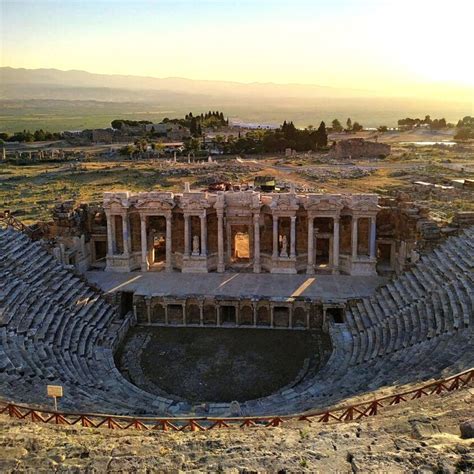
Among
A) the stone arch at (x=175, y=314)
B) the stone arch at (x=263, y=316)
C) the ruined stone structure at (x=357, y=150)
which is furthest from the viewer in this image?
the ruined stone structure at (x=357, y=150)

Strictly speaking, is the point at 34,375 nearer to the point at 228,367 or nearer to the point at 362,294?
the point at 228,367

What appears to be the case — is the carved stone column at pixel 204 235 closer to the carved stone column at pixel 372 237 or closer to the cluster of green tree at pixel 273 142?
the carved stone column at pixel 372 237

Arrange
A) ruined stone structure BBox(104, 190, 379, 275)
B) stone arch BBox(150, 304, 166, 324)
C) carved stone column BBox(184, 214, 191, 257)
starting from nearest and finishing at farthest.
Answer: stone arch BBox(150, 304, 166, 324) → ruined stone structure BBox(104, 190, 379, 275) → carved stone column BBox(184, 214, 191, 257)

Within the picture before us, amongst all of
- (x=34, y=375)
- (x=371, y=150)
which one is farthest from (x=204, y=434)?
(x=371, y=150)

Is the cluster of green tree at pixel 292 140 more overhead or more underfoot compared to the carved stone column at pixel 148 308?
more overhead

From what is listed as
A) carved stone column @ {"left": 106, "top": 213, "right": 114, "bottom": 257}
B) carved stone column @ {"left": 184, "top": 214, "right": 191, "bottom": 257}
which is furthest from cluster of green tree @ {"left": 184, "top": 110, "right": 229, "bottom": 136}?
carved stone column @ {"left": 184, "top": 214, "right": 191, "bottom": 257}

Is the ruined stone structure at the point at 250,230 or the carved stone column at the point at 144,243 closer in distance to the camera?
the ruined stone structure at the point at 250,230

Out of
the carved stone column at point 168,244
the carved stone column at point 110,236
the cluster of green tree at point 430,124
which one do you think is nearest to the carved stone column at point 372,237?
the carved stone column at point 168,244

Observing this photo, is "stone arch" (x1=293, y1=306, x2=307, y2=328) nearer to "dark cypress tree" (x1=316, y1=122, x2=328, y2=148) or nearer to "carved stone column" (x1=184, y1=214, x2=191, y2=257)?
"carved stone column" (x1=184, y1=214, x2=191, y2=257)
